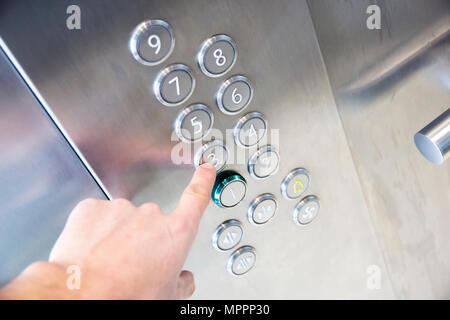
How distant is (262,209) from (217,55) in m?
0.20

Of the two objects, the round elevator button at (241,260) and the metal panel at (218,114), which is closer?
the metal panel at (218,114)

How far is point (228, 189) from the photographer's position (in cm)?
45

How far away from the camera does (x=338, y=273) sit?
2.05 ft

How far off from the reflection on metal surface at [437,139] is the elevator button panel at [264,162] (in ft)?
0.54

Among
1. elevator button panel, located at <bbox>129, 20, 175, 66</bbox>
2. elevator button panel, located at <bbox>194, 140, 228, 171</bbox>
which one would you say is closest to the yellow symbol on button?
elevator button panel, located at <bbox>194, 140, 228, 171</bbox>

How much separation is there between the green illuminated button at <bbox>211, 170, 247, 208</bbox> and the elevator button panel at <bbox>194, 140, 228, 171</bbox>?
14 millimetres

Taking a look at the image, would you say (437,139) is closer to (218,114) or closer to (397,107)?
(397,107)

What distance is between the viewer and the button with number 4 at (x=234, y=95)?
0.41 meters

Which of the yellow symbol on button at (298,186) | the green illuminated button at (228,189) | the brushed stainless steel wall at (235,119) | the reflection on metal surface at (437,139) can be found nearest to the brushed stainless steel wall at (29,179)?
the brushed stainless steel wall at (235,119)

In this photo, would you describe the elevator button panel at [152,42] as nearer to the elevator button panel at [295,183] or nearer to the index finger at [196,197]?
the index finger at [196,197]

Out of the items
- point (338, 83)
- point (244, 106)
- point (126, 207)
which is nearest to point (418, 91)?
point (338, 83)

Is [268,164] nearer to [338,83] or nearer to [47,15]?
[338,83]

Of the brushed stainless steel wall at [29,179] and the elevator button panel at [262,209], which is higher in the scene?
the elevator button panel at [262,209]

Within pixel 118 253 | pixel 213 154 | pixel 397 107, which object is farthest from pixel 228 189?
pixel 397 107
